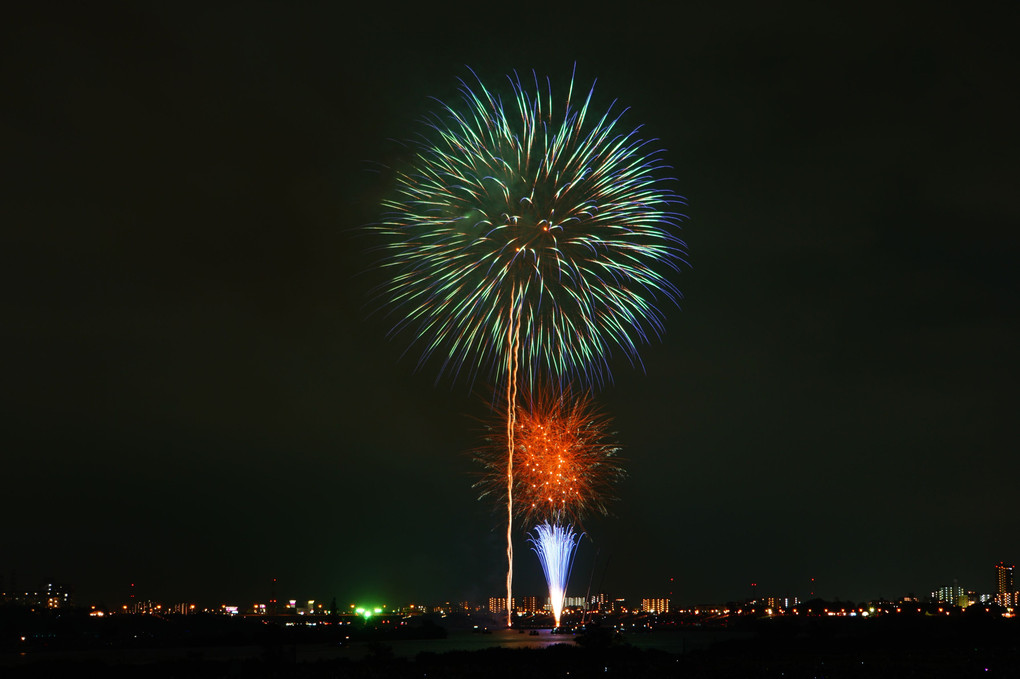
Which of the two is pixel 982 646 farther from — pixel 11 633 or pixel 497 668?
pixel 11 633

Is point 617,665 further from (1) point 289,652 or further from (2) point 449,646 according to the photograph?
(2) point 449,646

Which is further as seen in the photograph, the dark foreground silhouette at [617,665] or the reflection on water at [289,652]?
the reflection on water at [289,652]

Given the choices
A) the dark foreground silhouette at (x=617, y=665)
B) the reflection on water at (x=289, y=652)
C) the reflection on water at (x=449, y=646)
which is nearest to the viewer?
the dark foreground silhouette at (x=617, y=665)

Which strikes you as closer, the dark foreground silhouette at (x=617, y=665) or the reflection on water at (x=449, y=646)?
the dark foreground silhouette at (x=617, y=665)

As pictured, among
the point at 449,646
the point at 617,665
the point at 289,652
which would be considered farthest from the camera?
the point at 449,646

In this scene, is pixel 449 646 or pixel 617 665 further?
pixel 449 646

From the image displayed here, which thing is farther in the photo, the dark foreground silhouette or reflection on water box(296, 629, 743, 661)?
reflection on water box(296, 629, 743, 661)

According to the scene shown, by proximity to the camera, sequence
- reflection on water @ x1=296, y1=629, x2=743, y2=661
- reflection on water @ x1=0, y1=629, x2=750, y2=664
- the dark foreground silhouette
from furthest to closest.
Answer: reflection on water @ x1=296, y1=629, x2=743, y2=661 < reflection on water @ x1=0, y1=629, x2=750, y2=664 < the dark foreground silhouette

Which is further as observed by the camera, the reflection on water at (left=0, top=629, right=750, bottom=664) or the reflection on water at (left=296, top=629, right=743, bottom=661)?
the reflection on water at (left=296, top=629, right=743, bottom=661)

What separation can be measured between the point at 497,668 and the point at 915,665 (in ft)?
71.6

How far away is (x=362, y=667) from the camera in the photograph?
5338 centimetres

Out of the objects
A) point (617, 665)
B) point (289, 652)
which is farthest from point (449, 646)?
point (617, 665)

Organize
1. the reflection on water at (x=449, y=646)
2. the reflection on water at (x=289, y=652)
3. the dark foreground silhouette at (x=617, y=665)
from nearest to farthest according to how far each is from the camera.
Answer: the dark foreground silhouette at (x=617, y=665) < the reflection on water at (x=289, y=652) < the reflection on water at (x=449, y=646)

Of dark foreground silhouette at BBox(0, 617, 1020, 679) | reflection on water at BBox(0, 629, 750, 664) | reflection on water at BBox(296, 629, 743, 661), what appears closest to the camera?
dark foreground silhouette at BBox(0, 617, 1020, 679)
